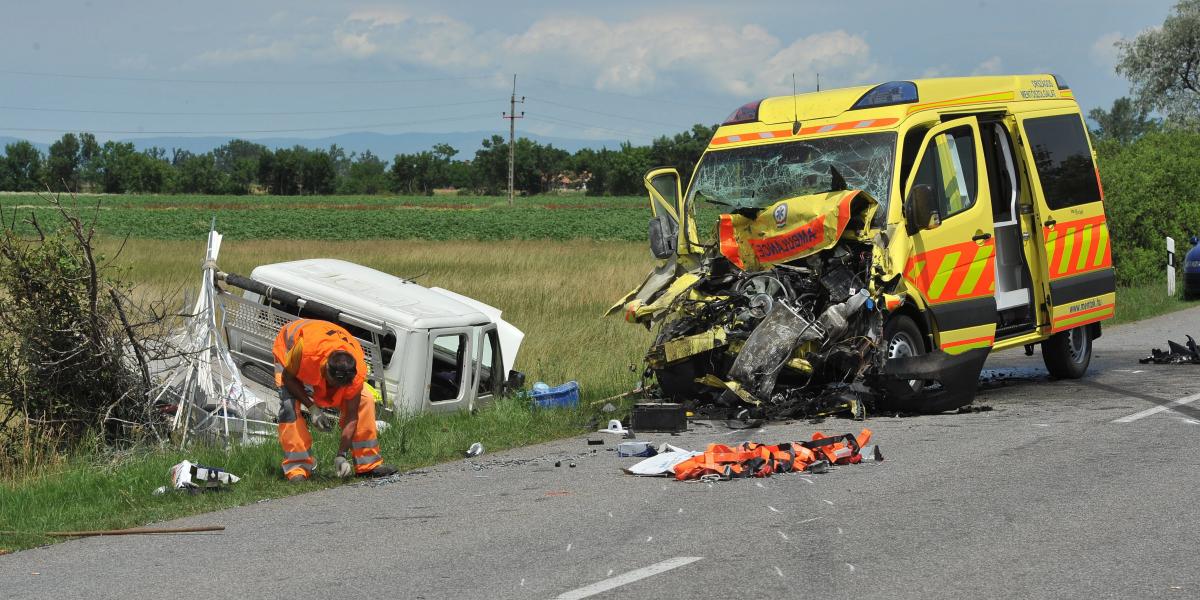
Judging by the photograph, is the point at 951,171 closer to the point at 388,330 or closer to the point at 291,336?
the point at 388,330

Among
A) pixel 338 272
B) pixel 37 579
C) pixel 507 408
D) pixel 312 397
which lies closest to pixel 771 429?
pixel 507 408

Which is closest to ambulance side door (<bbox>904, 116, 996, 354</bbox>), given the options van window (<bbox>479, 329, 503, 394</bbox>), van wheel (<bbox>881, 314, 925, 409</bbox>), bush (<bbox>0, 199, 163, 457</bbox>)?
van wheel (<bbox>881, 314, 925, 409</bbox>)

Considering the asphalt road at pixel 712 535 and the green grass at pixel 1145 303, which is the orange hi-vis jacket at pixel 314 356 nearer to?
the asphalt road at pixel 712 535

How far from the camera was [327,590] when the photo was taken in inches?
216

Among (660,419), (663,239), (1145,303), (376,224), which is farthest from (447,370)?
(376,224)

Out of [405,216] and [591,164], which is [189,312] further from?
[591,164]

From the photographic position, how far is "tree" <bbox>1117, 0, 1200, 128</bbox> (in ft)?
192

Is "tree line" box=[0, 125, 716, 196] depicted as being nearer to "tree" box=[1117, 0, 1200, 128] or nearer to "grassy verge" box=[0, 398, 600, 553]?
"tree" box=[1117, 0, 1200, 128]

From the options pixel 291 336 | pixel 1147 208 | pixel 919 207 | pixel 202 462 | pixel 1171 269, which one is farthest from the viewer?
pixel 1147 208

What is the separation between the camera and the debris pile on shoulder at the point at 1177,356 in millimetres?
13156

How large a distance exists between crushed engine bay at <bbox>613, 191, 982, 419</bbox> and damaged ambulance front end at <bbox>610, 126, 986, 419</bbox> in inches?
0.4

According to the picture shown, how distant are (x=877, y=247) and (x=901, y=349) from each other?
92 cm

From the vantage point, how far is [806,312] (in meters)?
9.95

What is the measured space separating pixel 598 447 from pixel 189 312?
429 cm
